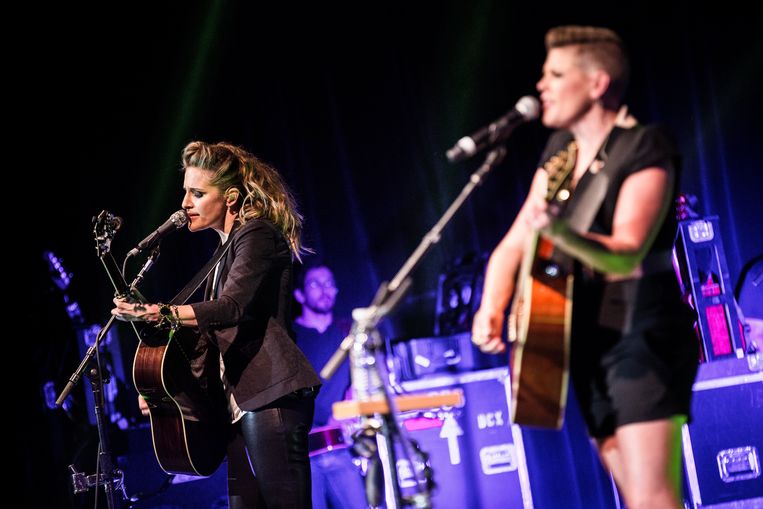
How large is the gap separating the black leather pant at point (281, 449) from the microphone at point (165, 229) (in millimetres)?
985

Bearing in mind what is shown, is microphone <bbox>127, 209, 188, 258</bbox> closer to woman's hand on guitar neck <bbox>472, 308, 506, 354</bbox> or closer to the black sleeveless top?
woman's hand on guitar neck <bbox>472, 308, 506, 354</bbox>

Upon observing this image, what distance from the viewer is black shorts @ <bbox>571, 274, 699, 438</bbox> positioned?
2.25 m

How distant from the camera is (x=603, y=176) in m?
2.38

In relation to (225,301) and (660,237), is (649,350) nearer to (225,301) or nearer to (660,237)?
(660,237)

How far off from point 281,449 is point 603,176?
5.42 feet

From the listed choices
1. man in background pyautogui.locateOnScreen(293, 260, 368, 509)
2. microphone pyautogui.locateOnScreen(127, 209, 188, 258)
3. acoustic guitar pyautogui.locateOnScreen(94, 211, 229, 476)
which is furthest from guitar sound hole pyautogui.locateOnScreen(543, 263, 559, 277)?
man in background pyautogui.locateOnScreen(293, 260, 368, 509)

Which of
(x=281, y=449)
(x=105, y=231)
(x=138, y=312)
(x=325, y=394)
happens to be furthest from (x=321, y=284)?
(x=281, y=449)

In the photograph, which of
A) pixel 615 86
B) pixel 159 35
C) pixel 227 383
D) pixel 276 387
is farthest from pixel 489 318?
pixel 159 35

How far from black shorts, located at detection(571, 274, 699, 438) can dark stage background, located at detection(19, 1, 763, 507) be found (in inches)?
193

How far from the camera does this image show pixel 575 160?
8.46 feet

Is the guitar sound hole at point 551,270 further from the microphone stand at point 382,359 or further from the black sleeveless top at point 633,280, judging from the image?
the microphone stand at point 382,359

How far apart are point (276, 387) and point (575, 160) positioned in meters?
1.46

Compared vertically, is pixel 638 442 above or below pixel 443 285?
below

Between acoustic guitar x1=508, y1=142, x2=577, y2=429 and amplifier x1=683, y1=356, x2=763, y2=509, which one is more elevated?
acoustic guitar x1=508, y1=142, x2=577, y2=429
